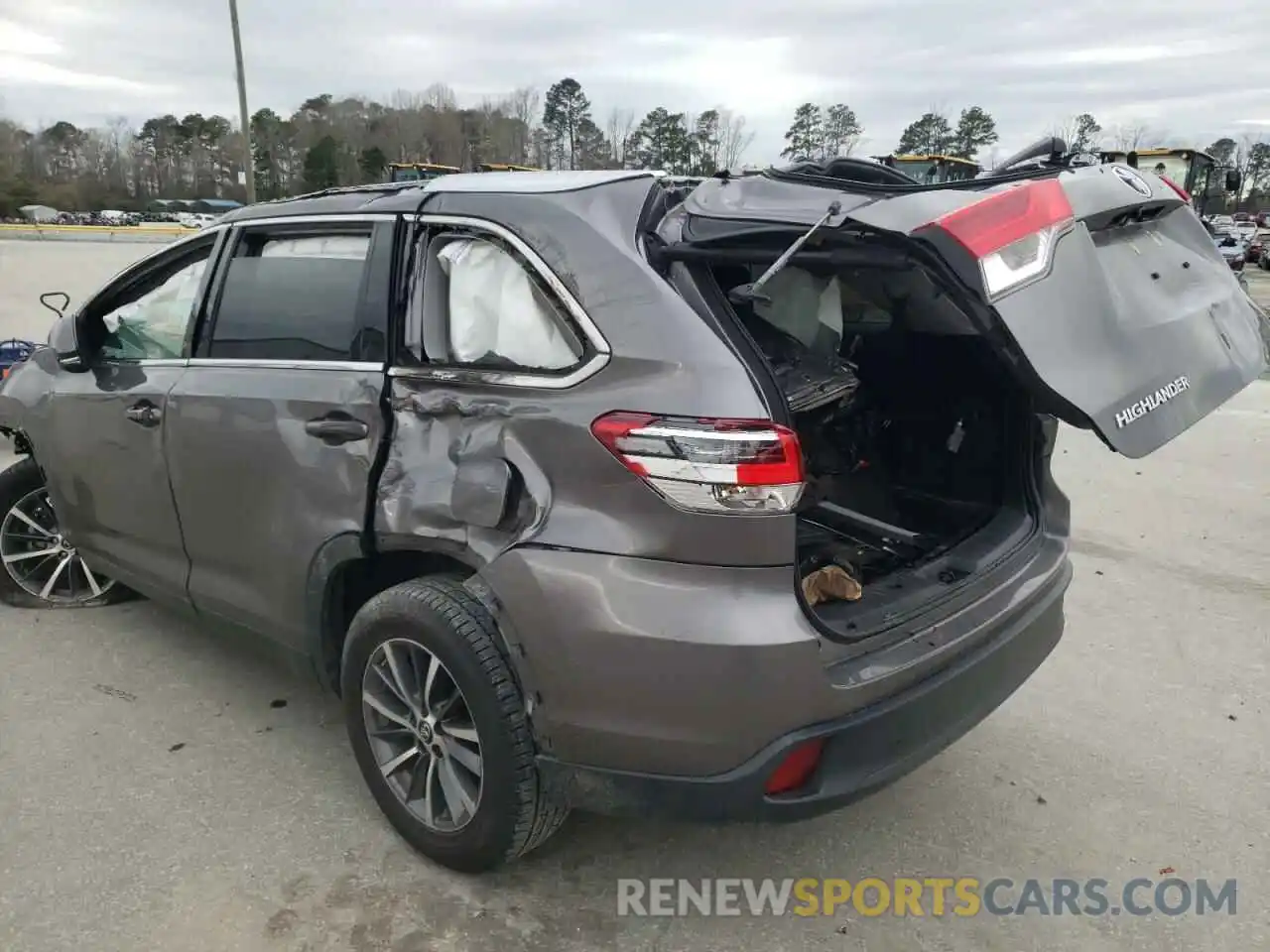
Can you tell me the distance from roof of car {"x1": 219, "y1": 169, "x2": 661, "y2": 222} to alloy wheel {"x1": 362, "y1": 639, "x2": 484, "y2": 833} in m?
1.23

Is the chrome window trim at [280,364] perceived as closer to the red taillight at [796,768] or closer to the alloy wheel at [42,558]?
the red taillight at [796,768]

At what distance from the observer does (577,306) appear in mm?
2242

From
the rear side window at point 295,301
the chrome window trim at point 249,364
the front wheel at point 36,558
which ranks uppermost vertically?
the rear side window at point 295,301

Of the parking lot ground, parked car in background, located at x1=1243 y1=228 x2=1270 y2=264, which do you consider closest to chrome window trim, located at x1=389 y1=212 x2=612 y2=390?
the parking lot ground

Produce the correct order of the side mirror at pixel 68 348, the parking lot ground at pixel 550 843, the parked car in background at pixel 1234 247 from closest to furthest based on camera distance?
the parking lot ground at pixel 550 843 → the side mirror at pixel 68 348 → the parked car in background at pixel 1234 247

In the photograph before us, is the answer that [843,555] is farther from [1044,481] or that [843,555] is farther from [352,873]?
[352,873]

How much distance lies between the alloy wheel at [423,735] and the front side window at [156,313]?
1495 millimetres

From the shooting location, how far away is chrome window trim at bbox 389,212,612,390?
219cm

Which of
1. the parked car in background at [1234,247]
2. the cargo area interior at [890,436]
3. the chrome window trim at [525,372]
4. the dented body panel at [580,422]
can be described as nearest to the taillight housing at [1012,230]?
the cargo area interior at [890,436]

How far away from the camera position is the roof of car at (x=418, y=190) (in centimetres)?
253

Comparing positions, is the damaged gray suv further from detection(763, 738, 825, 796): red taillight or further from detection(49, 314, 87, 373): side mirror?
detection(49, 314, 87, 373): side mirror

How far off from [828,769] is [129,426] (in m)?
2.72

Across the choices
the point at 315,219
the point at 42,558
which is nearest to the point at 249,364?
the point at 315,219

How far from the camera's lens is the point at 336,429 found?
2.64 m
